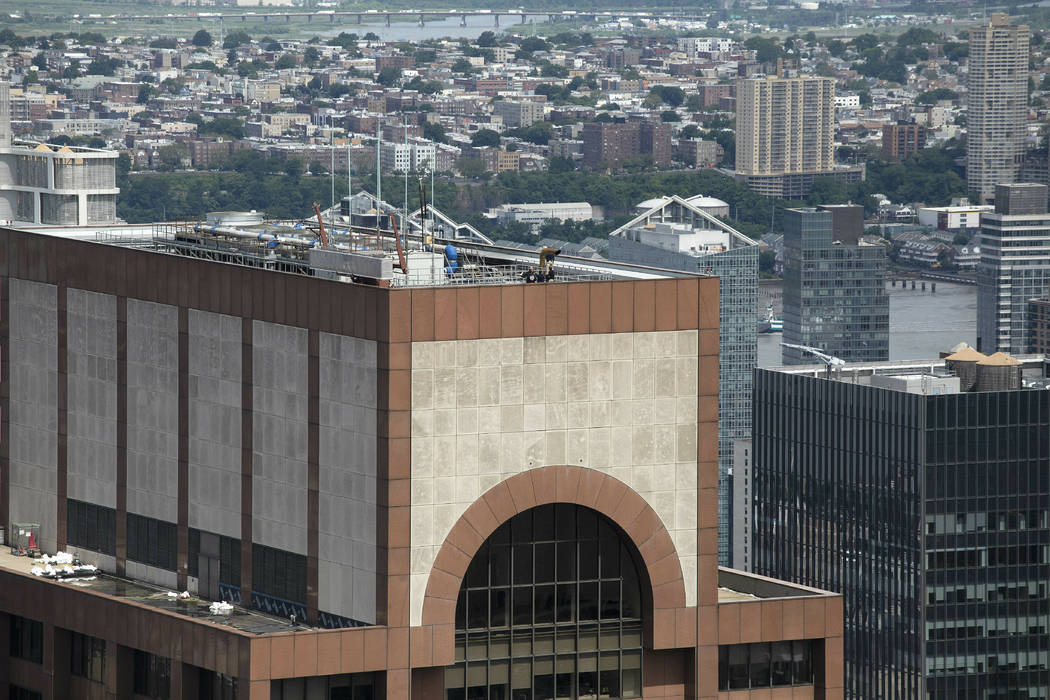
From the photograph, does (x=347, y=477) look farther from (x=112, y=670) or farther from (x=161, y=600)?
(x=112, y=670)

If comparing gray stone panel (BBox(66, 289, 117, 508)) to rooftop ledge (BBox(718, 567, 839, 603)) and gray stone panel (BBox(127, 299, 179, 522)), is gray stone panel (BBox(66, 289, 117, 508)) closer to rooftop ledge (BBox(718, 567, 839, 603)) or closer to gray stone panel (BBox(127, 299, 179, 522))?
gray stone panel (BBox(127, 299, 179, 522))

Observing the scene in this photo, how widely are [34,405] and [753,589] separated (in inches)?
721

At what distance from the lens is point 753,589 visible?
63.2 m

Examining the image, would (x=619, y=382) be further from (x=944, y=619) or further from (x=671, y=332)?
(x=944, y=619)

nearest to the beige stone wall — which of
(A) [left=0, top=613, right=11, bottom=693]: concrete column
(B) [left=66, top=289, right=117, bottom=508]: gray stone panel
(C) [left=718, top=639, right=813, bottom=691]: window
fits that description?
(C) [left=718, top=639, right=813, bottom=691]: window

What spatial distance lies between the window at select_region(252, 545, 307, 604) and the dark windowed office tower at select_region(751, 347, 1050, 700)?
71944mm

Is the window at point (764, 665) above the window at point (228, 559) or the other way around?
the other way around

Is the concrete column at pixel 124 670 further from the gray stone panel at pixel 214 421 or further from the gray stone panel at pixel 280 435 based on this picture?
the gray stone panel at pixel 280 435

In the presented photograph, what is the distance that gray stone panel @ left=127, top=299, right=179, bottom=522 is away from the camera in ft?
201

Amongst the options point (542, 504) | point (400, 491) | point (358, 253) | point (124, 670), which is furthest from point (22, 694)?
point (542, 504)

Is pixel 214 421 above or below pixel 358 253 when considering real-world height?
below

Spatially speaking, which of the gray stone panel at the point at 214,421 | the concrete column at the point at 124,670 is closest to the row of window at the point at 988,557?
the gray stone panel at the point at 214,421

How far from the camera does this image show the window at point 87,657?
6138 cm

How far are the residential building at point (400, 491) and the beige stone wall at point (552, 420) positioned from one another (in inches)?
2.1
